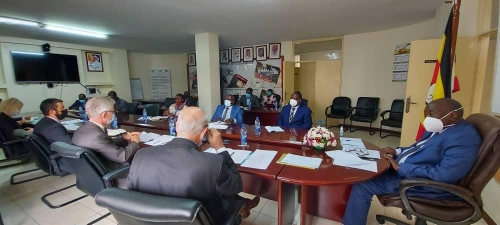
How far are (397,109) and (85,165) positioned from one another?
537cm

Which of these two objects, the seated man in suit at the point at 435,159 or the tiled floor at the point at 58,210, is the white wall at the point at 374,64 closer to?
the tiled floor at the point at 58,210

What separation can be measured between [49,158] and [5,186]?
143 centimetres

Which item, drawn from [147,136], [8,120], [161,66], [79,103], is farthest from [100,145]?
[161,66]

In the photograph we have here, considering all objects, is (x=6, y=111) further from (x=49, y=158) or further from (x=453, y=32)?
(x=453, y=32)

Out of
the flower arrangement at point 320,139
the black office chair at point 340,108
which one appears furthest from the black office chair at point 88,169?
the black office chair at point 340,108

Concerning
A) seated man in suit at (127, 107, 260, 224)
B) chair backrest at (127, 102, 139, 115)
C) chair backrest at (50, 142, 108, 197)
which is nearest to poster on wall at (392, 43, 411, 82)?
seated man in suit at (127, 107, 260, 224)

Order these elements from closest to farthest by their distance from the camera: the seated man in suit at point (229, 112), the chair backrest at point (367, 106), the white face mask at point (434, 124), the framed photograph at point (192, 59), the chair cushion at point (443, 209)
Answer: the chair cushion at point (443, 209)
the white face mask at point (434, 124)
the seated man in suit at point (229, 112)
the chair backrest at point (367, 106)
the framed photograph at point (192, 59)

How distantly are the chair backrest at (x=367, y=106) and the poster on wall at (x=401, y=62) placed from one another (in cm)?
64

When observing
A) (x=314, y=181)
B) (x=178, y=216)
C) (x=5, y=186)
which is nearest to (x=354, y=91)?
(x=314, y=181)

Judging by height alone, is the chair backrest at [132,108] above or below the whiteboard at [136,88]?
below

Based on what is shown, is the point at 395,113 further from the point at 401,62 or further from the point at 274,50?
the point at 274,50

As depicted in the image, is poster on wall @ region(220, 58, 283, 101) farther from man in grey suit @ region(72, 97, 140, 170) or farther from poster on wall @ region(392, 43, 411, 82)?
man in grey suit @ region(72, 97, 140, 170)

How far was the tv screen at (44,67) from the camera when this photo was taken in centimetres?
480

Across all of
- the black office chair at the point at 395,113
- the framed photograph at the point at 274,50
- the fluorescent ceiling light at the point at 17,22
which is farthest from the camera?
the framed photograph at the point at 274,50
